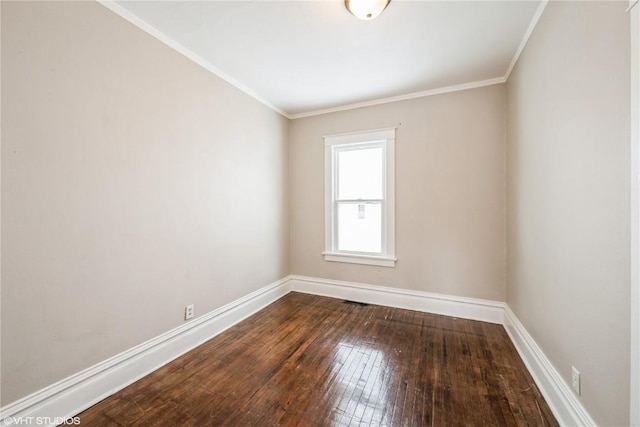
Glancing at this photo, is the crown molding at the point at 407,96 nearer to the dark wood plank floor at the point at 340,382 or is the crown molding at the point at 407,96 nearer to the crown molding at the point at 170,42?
the crown molding at the point at 170,42

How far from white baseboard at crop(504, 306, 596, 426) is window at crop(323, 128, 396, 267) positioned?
1456mm

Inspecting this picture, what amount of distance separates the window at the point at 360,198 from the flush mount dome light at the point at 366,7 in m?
1.63

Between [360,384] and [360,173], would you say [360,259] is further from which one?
[360,384]

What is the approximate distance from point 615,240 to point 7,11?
316 cm

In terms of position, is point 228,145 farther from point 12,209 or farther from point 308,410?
point 308,410

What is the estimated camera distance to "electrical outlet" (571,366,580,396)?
1.36 meters

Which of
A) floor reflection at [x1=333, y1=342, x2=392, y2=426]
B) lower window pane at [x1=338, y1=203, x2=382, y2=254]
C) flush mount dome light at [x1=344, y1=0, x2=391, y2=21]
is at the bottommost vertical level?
floor reflection at [x1=333, y1=342, x2=392, y2=426]

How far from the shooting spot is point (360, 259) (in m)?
3.46

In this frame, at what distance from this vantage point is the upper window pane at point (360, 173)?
3.42 m

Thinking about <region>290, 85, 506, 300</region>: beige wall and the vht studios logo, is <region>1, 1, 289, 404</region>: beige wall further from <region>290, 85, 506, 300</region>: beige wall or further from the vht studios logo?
<region>290, 85, 506, 300</region>: beige wall

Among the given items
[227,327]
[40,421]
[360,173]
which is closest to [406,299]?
[360,173]

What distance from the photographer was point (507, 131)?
2.70m

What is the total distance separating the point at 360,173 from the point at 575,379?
2.74 m

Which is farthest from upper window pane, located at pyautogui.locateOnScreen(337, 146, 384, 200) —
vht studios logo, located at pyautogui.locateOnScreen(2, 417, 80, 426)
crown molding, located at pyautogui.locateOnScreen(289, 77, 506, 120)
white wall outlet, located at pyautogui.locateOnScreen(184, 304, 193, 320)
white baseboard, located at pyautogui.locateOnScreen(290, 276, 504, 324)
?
vht studios logo, located at pyautogui.locateOnScreen(2, 417, 80, 426)
